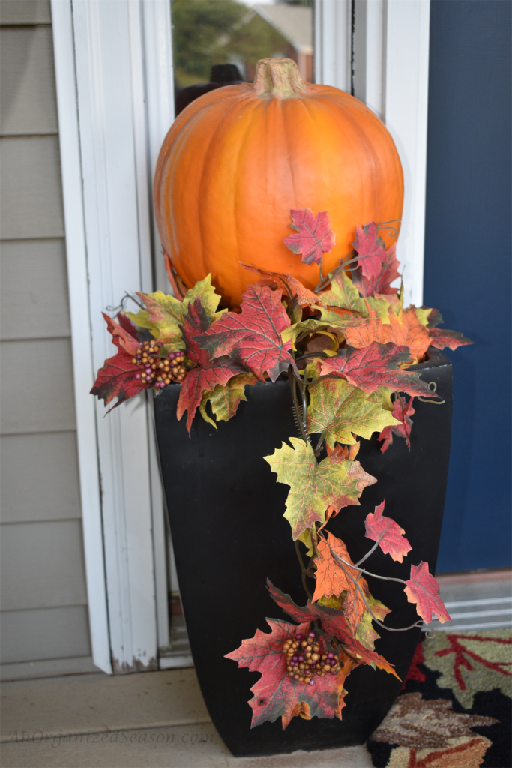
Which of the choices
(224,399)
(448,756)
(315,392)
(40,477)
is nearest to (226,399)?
(224,399)

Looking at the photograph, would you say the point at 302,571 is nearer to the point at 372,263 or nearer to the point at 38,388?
the point at 372,263

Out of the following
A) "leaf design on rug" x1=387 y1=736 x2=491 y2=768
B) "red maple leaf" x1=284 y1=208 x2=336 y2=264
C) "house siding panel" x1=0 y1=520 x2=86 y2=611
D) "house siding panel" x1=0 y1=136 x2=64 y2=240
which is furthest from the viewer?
"house siding panel" x1=0 y1=520 x2=86 y2=611

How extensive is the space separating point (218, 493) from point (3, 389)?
1.74 feet

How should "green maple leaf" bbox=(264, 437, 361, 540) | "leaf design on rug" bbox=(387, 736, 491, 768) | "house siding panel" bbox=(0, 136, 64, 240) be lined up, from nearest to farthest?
"green maple leaf" bbox=(264, 437, 361, 540) → "leaf design on rug" bbox=(387, 736, 491, 768) → "house siding panel" bbox=(0, 136, 64, 240)

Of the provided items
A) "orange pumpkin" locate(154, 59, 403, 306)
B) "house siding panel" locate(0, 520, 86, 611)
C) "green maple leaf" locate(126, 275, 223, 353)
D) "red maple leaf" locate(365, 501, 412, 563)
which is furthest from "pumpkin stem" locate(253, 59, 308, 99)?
"house siding panel" locate(0, 520, 86, 611)

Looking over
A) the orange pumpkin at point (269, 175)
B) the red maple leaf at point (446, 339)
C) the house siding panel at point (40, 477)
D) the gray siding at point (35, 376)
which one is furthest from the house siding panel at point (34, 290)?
the red maple leaf at point (446, 339)

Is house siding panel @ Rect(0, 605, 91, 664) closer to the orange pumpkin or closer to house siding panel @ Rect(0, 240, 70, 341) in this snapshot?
house siding panel @ Rect(0, 240, 70, 341)

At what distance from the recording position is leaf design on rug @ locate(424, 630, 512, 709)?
1040 millimetres

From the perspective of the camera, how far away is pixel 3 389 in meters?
1.08

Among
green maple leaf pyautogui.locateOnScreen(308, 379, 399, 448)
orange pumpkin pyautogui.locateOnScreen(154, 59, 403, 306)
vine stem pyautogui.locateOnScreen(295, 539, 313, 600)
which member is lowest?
vine stem pyautogui.locateOnScreen(295, 539, 313, 600)

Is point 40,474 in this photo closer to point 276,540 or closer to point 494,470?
point 276,540

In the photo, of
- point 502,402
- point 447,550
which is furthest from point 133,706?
point 502,402

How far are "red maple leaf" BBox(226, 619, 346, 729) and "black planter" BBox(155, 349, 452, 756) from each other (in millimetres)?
112

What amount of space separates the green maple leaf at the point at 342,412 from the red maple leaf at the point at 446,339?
0.21 metres
